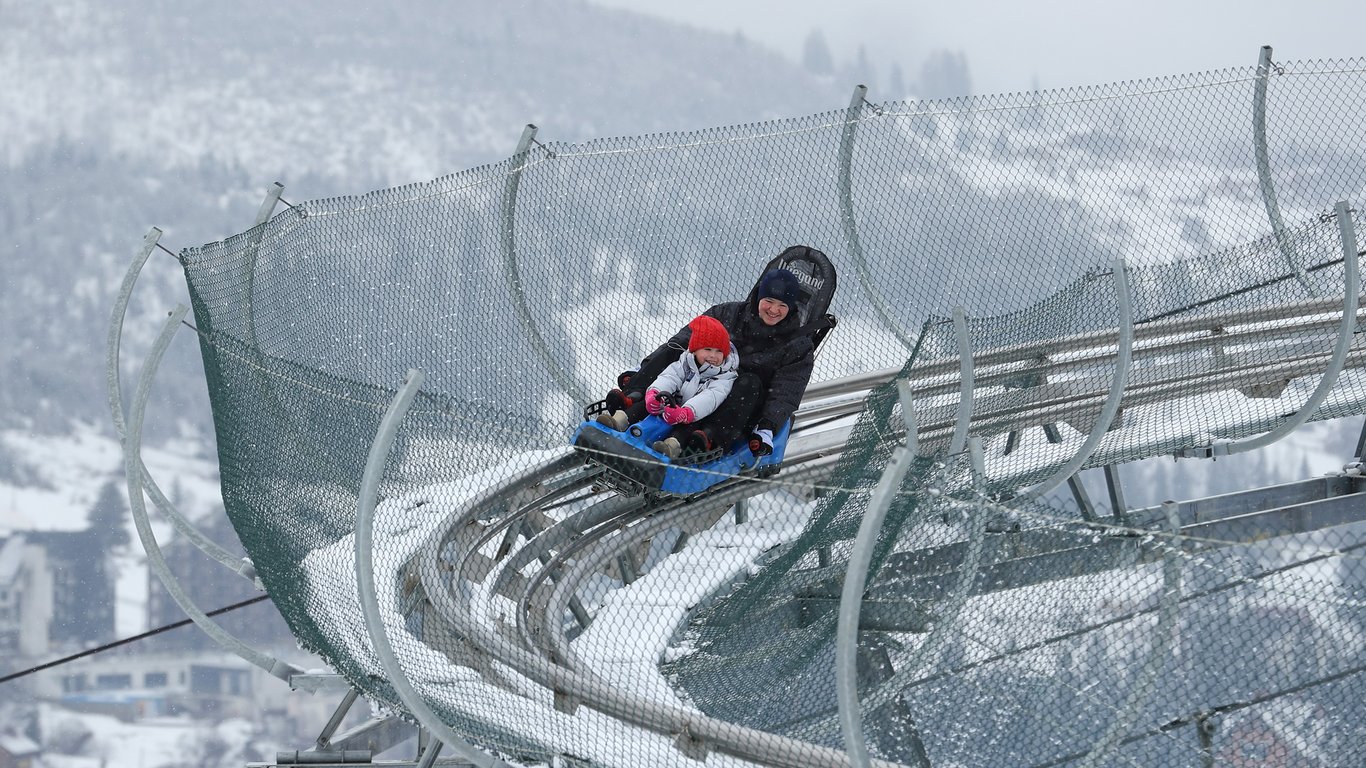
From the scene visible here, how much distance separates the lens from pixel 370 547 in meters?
4.62

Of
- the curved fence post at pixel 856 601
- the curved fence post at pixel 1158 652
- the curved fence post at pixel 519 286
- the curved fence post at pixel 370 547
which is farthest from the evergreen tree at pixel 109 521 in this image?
the curved fence post at pixel 1158 652

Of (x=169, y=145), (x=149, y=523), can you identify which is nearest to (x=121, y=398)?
(x=149, y=523)

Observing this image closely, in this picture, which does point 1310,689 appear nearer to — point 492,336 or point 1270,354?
point 1270,354

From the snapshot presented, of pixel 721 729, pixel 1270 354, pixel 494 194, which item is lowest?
pixel 721 729

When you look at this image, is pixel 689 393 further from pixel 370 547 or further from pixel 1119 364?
pixel 370 547

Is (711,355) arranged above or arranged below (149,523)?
above

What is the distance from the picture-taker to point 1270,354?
762cm

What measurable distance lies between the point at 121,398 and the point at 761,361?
258 centimetres

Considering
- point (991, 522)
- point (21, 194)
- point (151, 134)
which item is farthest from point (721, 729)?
point (151, 134)

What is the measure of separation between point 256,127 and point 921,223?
163 m

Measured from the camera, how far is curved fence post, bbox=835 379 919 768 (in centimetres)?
374

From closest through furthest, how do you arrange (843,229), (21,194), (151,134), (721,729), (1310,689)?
(1310,689)
(721,729)
(843,229)
(21,194)
(151,134)

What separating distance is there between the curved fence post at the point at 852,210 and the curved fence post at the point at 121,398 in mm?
3180

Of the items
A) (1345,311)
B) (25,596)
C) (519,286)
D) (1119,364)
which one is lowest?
(1119,364)
